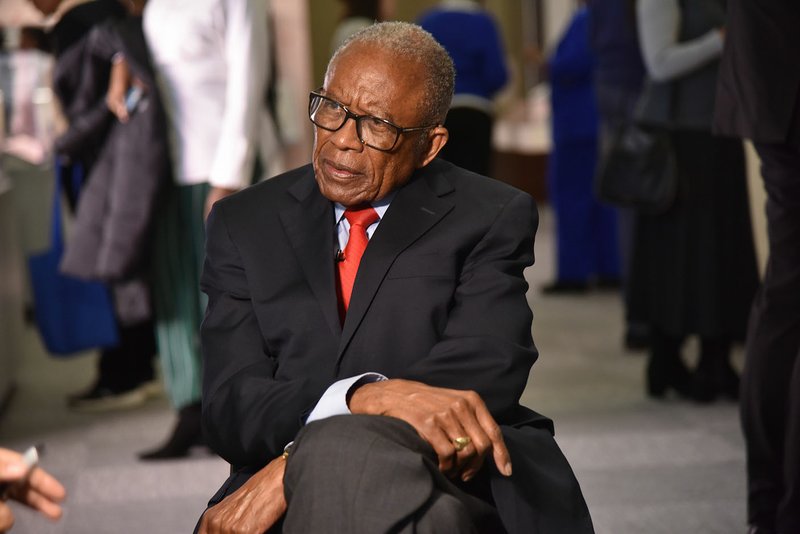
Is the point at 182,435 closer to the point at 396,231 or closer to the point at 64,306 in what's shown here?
the point at 64,306

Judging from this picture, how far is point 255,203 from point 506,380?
0.54 m

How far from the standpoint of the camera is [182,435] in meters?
4.09

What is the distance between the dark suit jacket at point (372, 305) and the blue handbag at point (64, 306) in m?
2.71

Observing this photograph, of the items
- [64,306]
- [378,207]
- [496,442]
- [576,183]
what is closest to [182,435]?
[64,306]

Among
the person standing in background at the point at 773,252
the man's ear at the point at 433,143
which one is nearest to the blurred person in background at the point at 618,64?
the person standing in background at the point at 773,252

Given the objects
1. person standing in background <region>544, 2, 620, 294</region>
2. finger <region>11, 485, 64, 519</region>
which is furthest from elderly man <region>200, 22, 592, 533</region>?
person standing in background <region>544, 2, 620, 294</region>

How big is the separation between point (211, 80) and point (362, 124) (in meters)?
1.89

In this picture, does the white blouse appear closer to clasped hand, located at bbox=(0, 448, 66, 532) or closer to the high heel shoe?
the high heel shoe

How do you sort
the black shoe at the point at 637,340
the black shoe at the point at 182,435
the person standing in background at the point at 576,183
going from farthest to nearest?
the person standing in background at the point at 576,183
the black shoe at the point at 637,340
the black shoe at the point at 182,435

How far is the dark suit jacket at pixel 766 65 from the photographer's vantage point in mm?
2889

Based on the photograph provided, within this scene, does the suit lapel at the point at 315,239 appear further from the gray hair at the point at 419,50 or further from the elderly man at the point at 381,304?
the gray hair at the point at 419,50

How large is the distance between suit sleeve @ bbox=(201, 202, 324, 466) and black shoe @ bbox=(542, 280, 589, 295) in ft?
17.6

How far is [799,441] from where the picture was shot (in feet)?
9.23

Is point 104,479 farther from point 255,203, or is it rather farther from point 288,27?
point 255,203
